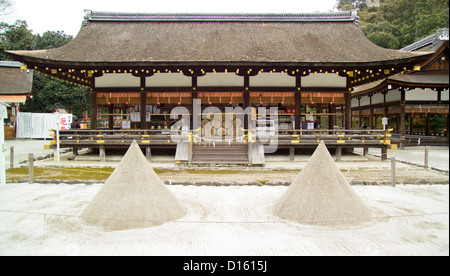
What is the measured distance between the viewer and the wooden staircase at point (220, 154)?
13.5 meters

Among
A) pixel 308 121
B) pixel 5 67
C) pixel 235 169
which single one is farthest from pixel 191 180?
pixel 5 67

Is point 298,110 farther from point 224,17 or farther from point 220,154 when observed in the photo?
point 224,17

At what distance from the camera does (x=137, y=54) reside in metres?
14.9

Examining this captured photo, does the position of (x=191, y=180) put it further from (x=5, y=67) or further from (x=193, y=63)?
(x=5, y=67)

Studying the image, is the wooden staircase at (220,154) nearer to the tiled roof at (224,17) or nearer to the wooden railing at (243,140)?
the wooden railing at (243,140)

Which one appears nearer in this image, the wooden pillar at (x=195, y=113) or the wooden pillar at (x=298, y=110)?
the wooden pillar at (x=298, y=110)

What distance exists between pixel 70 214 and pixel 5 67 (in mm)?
28487

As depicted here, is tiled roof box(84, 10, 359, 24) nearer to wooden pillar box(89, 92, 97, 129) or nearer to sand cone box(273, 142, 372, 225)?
wooden pillar box(89, 92, 97, 129)

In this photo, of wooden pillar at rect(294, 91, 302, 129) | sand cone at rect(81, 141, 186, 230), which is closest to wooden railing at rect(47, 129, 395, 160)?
wooden pillar at rect(294, 91, 302, 129)

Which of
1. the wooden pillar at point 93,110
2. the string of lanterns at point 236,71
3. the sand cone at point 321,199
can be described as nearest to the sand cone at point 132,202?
the sand cone at point 321,199

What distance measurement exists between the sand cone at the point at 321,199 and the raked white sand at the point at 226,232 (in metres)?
0.22

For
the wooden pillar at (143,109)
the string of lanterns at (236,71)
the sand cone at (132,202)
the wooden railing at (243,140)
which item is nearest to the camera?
the sand cone at (132,202)

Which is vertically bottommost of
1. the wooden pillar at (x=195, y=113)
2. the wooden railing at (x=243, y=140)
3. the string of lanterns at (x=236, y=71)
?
the wooden railing at (x=243, y=140)

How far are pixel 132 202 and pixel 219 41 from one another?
488 inches
